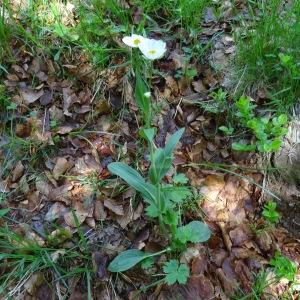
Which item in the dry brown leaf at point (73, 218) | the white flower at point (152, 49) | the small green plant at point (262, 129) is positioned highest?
the white flower at point (152, 49)

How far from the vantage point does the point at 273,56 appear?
89.2 inches

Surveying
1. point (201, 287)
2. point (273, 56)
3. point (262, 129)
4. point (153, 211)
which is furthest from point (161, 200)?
point (273, 56)

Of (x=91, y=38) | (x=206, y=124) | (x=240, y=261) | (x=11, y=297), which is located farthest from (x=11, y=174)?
(x=240, y=261)

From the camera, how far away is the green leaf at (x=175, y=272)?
1.76m

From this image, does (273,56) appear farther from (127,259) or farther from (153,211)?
(127,259)

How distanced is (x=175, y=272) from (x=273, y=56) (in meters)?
1.41

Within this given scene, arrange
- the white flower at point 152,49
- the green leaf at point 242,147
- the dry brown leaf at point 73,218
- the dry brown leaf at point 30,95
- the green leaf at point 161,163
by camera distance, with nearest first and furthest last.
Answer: the white flower at point 152,49 < the green leaf at point 161,163 < the dry brown leaf at point 73,218 < the green leaf at point 242,147 < the dry brown leaf at point 30,95

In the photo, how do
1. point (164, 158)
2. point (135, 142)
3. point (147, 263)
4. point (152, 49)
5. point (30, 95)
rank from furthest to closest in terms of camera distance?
point (30, 95), point (135, 142), point (147, 263), point (164, 158), point (152, 49)

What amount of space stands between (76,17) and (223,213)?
169cm

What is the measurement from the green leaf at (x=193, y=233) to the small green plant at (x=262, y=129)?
52 centimetres

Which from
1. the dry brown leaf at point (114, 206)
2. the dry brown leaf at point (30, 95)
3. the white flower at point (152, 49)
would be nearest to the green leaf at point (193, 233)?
the dry brown leaf at point (114, 206)

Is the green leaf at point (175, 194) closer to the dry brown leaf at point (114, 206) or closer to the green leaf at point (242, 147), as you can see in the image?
the dry brown leaf at point (114, 206)

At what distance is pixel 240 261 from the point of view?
1.98 meters

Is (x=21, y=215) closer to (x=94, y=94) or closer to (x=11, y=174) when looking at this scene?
(x=11, y=174)
